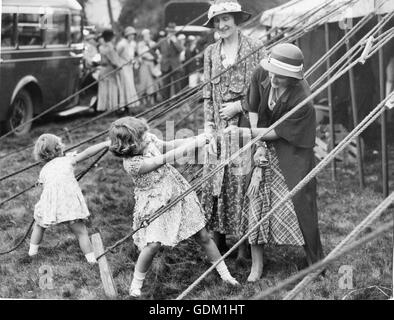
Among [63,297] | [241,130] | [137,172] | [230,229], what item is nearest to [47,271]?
[63,297]

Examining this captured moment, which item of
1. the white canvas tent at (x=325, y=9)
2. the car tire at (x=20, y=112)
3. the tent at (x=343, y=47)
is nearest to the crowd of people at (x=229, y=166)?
the white canvas tent at (x=325, y=9)

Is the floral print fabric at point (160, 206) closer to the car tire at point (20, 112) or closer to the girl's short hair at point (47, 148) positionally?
the girl's short hair at point (47, 148)

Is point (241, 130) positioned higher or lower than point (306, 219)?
higher

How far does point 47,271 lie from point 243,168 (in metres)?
1.41

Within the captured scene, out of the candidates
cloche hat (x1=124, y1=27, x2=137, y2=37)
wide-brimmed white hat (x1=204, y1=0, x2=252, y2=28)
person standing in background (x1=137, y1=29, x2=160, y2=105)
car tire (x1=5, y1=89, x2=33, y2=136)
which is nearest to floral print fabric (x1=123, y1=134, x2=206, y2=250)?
wide-brimmed white hat (x1=204, y1=0, x2=252, y2=28)

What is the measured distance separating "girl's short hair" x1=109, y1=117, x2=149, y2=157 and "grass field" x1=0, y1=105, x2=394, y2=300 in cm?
86

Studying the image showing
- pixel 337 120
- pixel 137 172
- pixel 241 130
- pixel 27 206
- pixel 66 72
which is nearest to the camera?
pixel 137 172

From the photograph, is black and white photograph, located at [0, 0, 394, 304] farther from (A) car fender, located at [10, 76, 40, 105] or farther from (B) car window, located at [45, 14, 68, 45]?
(B) car window, located at [45, 14, 68, 45]

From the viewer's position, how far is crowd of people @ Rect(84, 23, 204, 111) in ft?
36.5

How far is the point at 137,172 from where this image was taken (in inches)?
147

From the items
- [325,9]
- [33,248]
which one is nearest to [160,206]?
[33,248]

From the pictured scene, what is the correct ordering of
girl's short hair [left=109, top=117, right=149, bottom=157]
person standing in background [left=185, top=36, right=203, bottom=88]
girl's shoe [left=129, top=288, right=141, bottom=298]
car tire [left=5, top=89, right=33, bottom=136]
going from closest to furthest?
1. girl's short hair [left=109, top=117, right=149, bottom=157]
2. girl's shoe [left=129, top=288, right=141, bottom=298]
3. car tire [left=5, top=89, right=33, bottom=136]
4. person standing in background [left=185, top=36, right=203, bottom=88]

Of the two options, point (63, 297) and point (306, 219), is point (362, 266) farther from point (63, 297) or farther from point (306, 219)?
point (63, 297)
